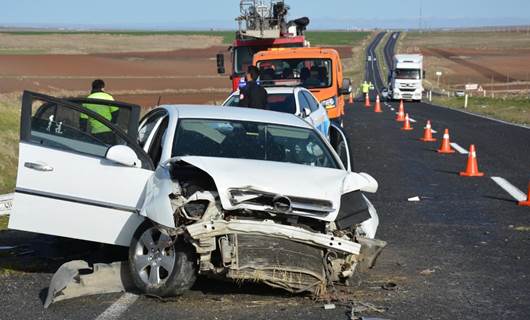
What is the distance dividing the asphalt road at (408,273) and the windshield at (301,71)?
20.5 feet

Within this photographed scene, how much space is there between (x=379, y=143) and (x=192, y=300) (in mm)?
15613

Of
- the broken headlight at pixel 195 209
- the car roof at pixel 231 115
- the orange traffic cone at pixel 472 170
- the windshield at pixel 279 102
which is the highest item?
the car roof at pixel 231 115

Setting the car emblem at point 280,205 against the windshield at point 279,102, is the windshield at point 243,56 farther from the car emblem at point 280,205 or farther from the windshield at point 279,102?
the car emblem at point 280,205

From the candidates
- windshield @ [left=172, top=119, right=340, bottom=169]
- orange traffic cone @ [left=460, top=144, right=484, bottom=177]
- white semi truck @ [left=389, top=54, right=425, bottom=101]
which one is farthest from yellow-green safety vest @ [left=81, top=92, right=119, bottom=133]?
white semi truck @ [left=389, top=54, right=425, bottom=101]

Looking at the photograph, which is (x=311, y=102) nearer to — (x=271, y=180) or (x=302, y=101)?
(x=302, y=101)

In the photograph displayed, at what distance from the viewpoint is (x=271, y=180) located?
7125 mm

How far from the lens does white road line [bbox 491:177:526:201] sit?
42.9 feet

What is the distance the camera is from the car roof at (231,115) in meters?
8.66

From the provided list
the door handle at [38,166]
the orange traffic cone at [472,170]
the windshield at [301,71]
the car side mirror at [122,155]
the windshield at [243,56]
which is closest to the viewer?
the car side mirror at [122,155]

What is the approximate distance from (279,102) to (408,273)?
27.3 ft

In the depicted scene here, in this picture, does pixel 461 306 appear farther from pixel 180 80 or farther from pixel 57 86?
pixel 180 80

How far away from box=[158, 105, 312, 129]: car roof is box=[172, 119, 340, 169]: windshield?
0.06 meters

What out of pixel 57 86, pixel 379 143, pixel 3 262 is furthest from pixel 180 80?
pixel 3 262

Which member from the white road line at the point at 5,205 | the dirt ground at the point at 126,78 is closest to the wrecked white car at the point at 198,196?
the white road line at the point at 5,205
